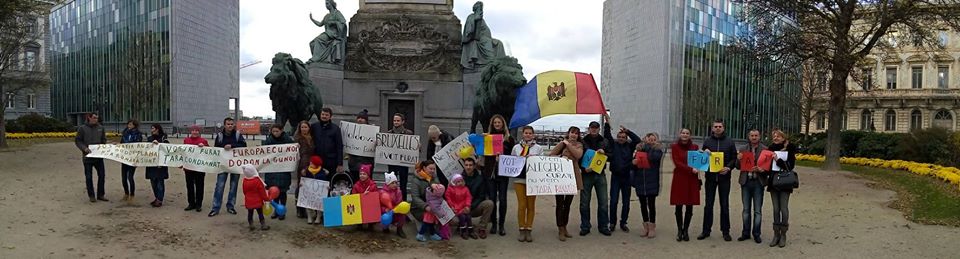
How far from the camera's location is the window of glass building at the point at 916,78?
64188 mm

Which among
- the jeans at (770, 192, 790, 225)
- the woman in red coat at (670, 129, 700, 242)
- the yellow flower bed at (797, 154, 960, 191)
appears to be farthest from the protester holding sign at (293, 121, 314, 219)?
the yellow flower bed at (797, 154, 960, 191)

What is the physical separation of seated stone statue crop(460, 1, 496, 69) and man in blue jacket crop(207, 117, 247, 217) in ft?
24.8

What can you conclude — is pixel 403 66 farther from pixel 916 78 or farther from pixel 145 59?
pixel 916 78

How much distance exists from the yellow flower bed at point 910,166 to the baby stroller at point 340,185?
47.1 feet

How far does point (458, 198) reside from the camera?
8805 mm

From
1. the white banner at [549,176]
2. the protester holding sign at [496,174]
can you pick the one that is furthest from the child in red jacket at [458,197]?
the white banner at [549,176]

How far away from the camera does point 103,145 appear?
10.7 meters

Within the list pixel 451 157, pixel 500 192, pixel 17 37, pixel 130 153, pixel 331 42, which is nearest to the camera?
pixel 500 192

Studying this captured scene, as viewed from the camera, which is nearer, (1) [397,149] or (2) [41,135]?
(1) [397,149]

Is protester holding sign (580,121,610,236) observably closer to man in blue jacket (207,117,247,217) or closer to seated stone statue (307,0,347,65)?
man in blue jacket (207,117,247,217)

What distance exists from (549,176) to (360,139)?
10.7 feet

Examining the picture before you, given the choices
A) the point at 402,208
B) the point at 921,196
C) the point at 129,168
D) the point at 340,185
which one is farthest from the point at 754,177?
the point at 129,168

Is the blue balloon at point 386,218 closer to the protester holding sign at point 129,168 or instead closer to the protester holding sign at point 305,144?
the protester holding sign at point 305,144

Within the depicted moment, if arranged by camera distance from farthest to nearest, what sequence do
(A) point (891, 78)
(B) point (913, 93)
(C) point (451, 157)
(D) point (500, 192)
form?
(A) point (891, 78) → (B) point (913, 93) → (C) point (451, 157) → (D) point (500, 192)
